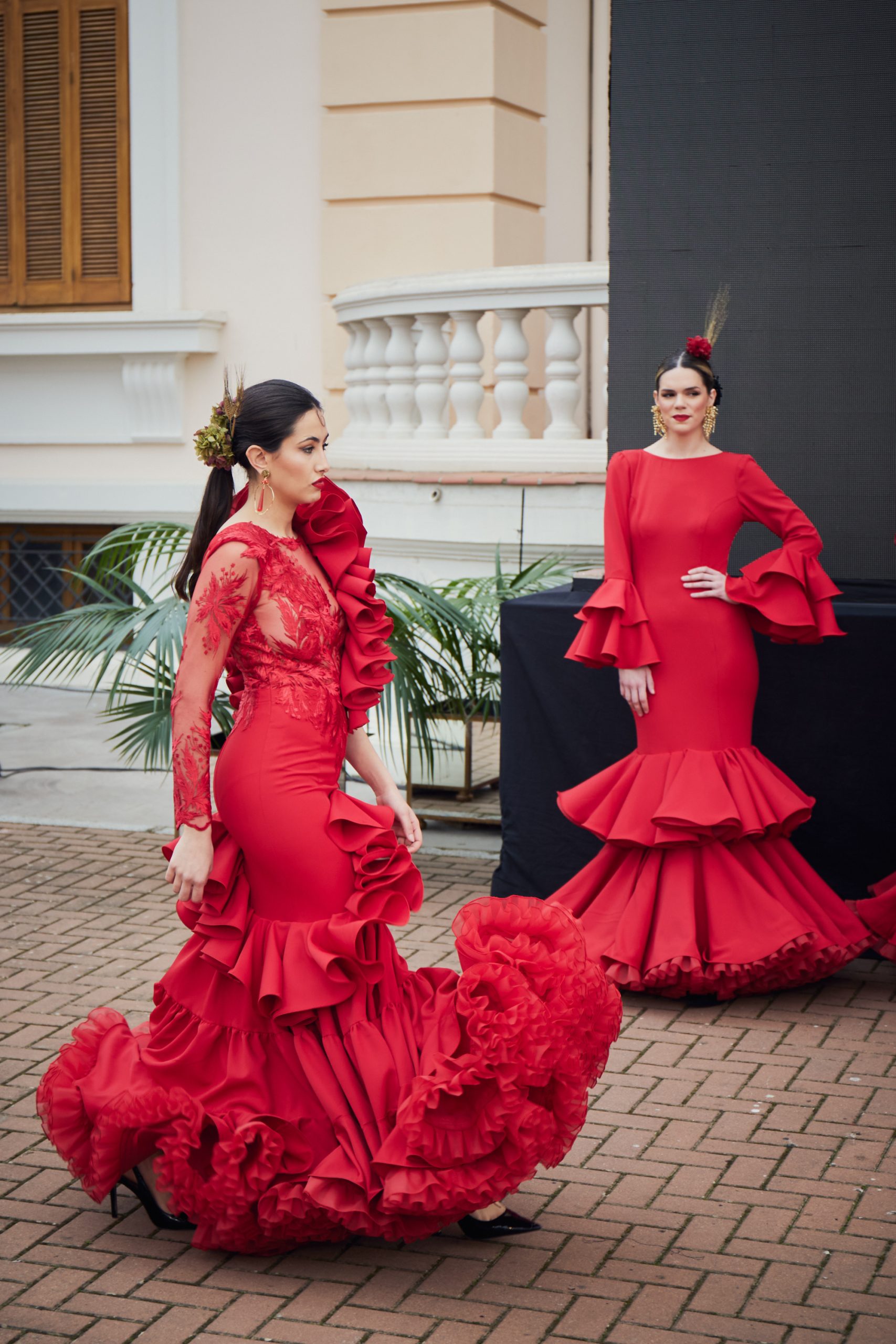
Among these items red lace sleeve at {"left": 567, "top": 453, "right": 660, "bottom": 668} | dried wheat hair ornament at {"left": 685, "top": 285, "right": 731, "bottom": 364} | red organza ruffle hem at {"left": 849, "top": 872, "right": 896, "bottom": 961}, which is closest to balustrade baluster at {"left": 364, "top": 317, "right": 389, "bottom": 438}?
dried wheat hair ornament at {"left": 685, "top": 285, "right": 731, "bottom": 364}

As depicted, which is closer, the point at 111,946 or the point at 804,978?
the point at 804,978

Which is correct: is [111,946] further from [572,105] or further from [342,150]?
[572,105]

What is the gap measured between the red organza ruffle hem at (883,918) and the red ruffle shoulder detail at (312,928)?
2.22 m

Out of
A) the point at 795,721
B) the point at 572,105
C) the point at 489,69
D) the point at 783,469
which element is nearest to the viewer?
the point at 795,721

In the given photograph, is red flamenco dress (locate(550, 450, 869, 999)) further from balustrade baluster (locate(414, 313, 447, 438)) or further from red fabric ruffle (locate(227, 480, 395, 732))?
balustrade baluster (locate(414, 313, 447, 438))

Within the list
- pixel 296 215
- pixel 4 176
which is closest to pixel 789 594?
pixel 296 215

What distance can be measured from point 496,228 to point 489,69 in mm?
954

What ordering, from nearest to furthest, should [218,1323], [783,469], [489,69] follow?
[218,1323] < [783,469] < [489,69]

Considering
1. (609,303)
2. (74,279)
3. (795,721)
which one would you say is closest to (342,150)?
(74,279)

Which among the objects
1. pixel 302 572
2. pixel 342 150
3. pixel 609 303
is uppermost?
pixel 342 150

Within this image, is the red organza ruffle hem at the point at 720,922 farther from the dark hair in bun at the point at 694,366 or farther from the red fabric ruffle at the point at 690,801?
the dark hair in bun at the point at 694,366

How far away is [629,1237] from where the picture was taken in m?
3.38

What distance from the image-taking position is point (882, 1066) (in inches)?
171

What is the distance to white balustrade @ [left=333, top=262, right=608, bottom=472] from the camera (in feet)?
25.7
